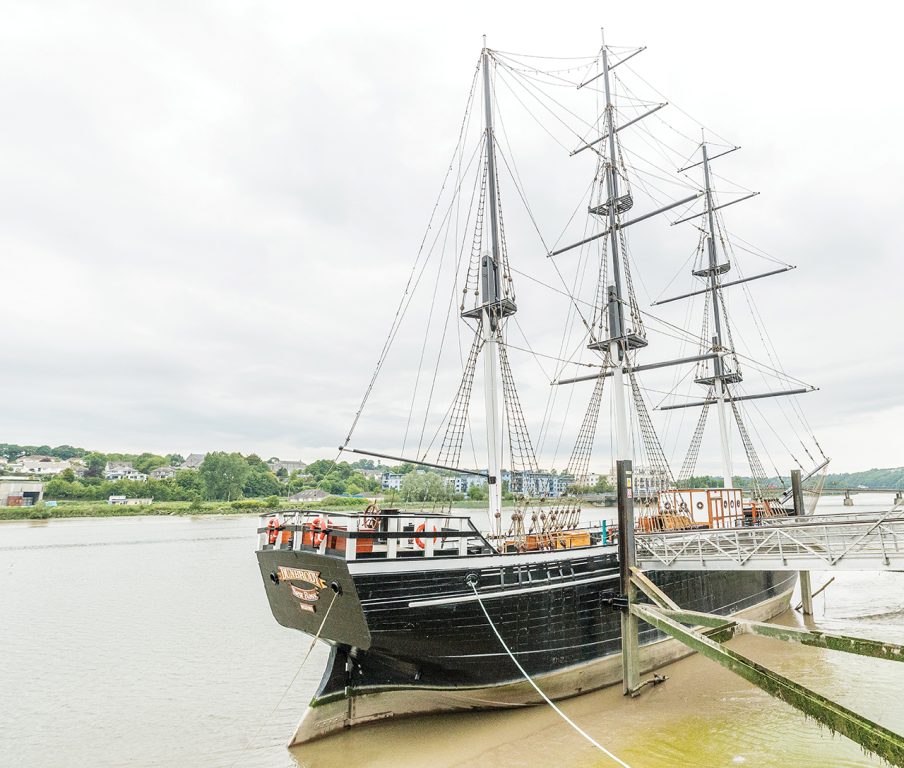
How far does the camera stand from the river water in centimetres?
933

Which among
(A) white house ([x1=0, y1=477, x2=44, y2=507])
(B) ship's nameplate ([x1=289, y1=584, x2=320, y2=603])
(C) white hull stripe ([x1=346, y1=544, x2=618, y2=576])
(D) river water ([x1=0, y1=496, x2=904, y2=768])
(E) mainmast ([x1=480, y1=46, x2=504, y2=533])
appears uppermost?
(E) mainmast ([x1=480, y1=46, x2=504, y2=533])

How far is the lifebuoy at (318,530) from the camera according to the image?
365 inches

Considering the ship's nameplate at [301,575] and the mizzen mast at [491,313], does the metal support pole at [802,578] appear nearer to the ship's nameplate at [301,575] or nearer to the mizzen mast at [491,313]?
the mizzen mast at [491,313]

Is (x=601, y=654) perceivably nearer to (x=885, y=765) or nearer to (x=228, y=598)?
(x=885, y=765)

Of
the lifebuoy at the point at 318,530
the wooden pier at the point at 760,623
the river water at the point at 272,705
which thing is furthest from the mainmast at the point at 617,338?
the lifebuoy at the point at 318,530

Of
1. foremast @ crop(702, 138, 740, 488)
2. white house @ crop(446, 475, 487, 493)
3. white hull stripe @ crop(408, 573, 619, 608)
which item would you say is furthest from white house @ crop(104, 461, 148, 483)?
white hull stripe @ crop(408, 573, 619, 608)

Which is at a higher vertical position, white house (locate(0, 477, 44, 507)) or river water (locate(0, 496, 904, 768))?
white house (locate(0, 477, 44, 507))

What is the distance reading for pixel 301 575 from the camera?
9.63m

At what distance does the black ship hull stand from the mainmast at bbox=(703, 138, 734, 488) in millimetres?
16643

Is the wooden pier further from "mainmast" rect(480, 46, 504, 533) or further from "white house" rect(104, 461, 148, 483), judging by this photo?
"white house" rect(104, 461, 148, 483)

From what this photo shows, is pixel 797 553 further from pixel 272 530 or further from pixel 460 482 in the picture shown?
pixel 460 482

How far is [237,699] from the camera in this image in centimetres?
1286

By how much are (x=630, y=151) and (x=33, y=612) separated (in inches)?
1165

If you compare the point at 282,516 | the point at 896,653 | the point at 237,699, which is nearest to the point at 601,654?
the point at 896,653
